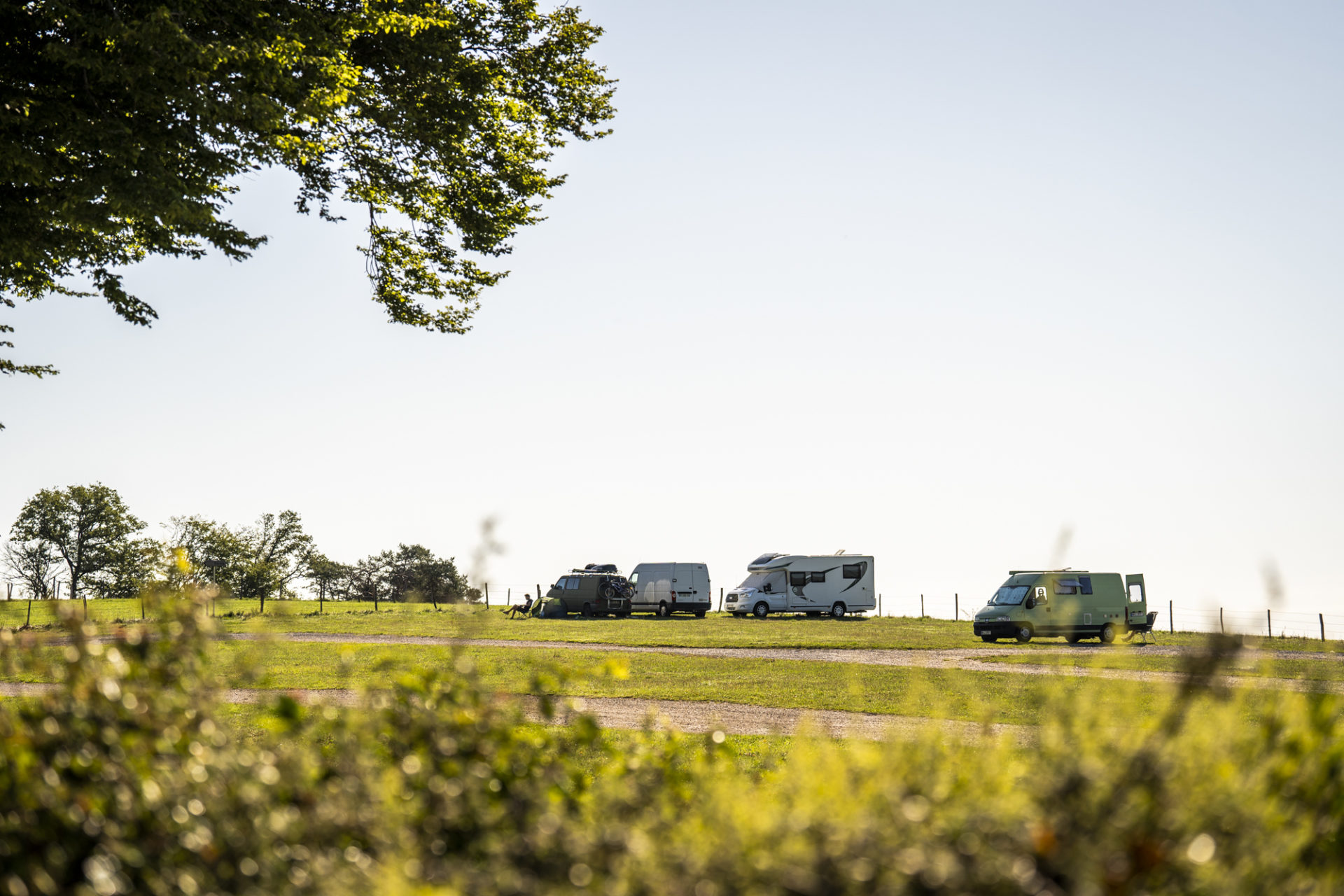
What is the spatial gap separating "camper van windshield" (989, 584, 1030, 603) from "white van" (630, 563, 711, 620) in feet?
51.9

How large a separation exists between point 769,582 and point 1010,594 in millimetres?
14269

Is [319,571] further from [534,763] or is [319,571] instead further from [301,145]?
[534,763]

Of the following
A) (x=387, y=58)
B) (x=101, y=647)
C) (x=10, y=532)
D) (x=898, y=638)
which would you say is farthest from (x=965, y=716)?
(x=10, y=532)

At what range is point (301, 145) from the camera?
10.1 m

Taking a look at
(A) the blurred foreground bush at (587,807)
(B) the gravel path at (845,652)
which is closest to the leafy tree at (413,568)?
(B) the gravel path at (845,652)

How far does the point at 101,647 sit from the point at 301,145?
8.37 metres

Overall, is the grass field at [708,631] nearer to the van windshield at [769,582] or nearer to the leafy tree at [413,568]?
the van windshield at [769,582]

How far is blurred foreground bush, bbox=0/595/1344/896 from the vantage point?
71.7 inches

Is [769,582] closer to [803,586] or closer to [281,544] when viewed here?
[803,586]

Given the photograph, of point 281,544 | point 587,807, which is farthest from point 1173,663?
point 281,544

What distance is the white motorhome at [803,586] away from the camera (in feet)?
136

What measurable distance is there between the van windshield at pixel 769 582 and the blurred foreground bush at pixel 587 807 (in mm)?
38890

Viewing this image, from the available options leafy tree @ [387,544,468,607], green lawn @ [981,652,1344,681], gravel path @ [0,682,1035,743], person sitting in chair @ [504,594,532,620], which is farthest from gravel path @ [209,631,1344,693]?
leafy tree @ [387,544,468,607]

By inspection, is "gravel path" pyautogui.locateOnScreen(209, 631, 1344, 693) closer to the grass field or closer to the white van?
the grass field
